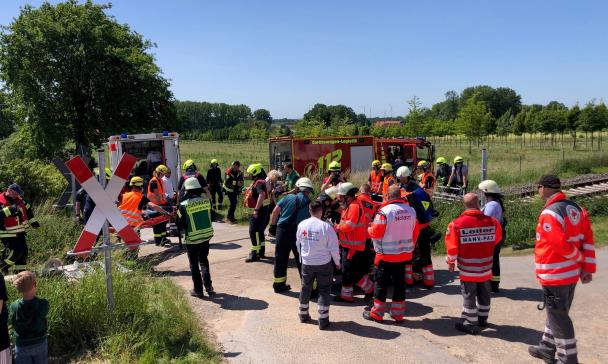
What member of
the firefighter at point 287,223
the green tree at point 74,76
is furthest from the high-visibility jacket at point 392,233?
the green tree at point 74,76

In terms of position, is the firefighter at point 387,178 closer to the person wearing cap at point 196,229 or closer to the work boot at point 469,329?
the person wearing cap at point 196,229

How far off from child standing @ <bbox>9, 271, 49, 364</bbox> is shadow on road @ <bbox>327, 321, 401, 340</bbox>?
306 cm

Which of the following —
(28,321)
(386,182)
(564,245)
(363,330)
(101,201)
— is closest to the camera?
(28,321)

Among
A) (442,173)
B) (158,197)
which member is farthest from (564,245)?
(442,173)

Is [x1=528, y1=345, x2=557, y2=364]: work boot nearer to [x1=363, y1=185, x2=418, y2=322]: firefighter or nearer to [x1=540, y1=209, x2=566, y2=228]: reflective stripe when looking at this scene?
[x1=540, y1=209, x2=566, y2=228]: reflective stripe

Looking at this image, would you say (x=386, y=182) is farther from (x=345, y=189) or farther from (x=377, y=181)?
(x=345, y=189)

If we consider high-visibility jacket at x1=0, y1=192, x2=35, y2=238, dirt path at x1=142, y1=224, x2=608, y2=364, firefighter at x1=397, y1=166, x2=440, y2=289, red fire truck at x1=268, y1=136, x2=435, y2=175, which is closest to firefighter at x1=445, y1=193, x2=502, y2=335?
dirt path at x1=142, y1=224, x2=608, y2=364

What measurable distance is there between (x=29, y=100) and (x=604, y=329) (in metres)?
23.3

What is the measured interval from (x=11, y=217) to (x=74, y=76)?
52.7 feet

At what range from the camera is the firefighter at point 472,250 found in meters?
5.43

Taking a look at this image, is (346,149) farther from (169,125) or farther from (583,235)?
(583,235)

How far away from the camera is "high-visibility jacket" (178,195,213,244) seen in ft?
22.3

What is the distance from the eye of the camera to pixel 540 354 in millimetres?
4801

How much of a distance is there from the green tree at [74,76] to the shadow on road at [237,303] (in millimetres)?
17752
